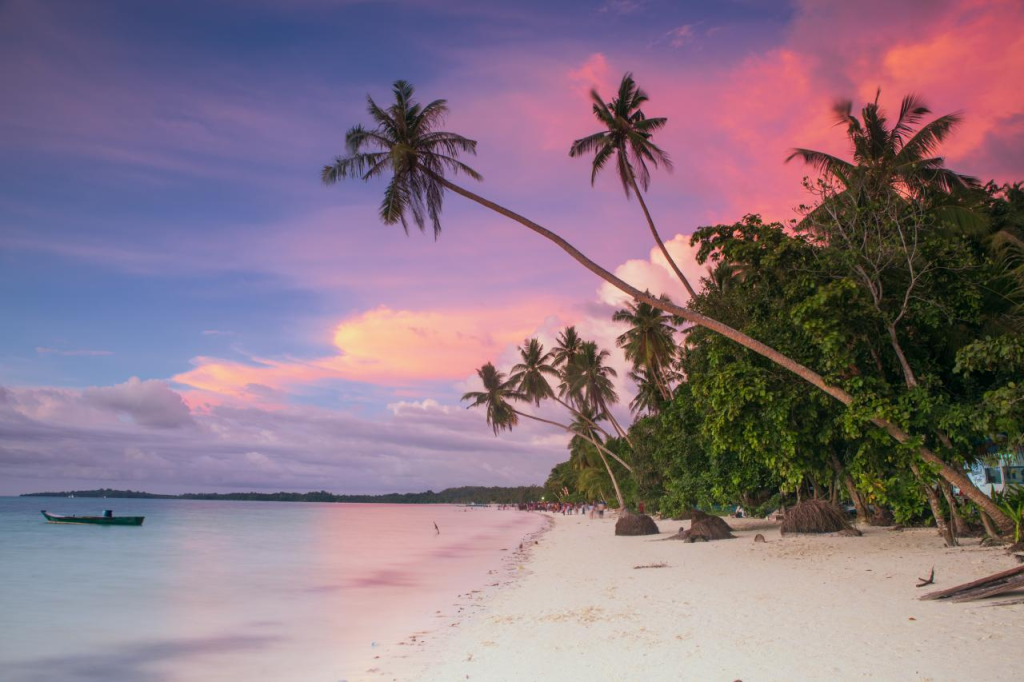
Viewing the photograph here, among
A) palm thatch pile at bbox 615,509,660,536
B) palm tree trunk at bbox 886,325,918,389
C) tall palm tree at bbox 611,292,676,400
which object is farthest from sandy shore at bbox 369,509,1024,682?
tall palm tree at bbox 611,292,676,400

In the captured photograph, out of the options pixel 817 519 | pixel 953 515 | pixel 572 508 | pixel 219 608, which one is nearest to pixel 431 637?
pixel 219 608

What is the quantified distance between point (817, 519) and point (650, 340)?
16612 millimetres

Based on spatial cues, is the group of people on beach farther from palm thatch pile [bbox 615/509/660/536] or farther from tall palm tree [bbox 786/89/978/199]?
tall palm tree [bbox 786/89/978/199]

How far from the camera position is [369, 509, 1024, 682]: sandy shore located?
18.9 feet

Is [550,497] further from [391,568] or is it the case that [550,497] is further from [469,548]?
[391,568]

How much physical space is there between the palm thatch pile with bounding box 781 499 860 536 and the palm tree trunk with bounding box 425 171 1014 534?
4.66 m

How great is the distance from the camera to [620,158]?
779 inches

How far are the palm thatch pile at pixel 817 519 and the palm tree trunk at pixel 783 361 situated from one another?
4661 mm

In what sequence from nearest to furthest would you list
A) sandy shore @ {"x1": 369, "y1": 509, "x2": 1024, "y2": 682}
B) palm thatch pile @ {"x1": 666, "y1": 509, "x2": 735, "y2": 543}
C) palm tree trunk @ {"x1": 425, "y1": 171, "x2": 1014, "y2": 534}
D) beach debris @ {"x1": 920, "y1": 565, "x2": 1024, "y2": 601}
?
sandy shore @ {"x1": 369, "y1": 509, "x2": 1024, "y2": 682} < beach debris @ {"x1": 920, "y1": 565, "x2": 1024, "y2": 601} < palm tree trunk @ {"x1": 425, "y1": 171, "x2": 1014, "y2": 534} < palm thatch pile @ {"x1": 666, "y1": 509, "x2": 735, "y2": 543}

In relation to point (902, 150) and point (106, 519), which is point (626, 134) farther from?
point (106, 519)

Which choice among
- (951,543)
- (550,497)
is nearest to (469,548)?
(951,543)

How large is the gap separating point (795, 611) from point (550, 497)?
3683 inches

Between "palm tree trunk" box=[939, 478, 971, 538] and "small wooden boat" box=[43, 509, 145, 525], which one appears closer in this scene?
"palm tree trunk" box=[939, 478, 971, 538]

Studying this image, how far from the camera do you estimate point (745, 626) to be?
736 cm
